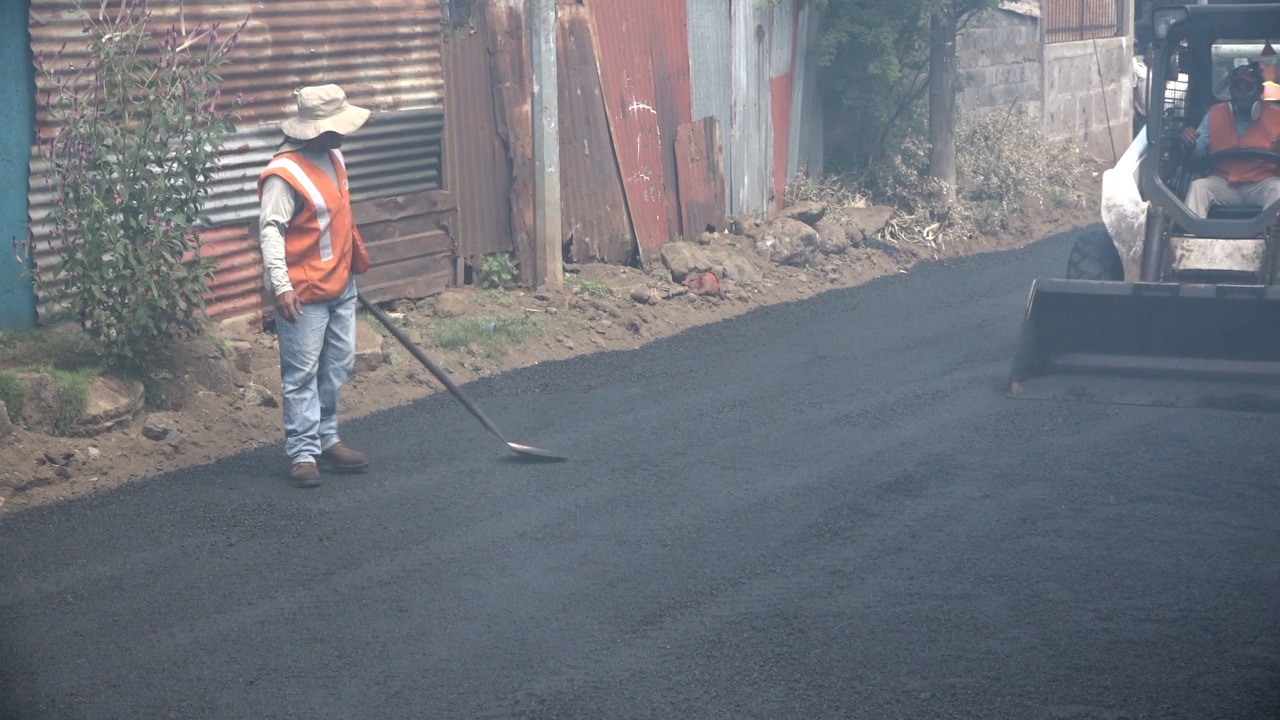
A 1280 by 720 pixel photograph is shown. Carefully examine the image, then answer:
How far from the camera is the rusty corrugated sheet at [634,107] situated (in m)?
11.2

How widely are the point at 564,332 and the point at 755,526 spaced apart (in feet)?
13.6

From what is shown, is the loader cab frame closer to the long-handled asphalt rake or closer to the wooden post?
the long-handled asphalt rake

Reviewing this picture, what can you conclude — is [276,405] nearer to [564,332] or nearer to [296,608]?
[564,332]

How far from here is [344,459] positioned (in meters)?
6.79

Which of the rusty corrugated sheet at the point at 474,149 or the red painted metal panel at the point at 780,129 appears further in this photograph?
the red painted metal panel at the point at 780,129

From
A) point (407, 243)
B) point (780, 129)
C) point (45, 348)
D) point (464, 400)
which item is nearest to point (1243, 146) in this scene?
point (464, 400)

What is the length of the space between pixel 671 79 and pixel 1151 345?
521 centimetres

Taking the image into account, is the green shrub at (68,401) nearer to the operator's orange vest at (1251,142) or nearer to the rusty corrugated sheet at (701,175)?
the rusty corrugated sheet at (701,175)

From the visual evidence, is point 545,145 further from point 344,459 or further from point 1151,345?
point 1151,345

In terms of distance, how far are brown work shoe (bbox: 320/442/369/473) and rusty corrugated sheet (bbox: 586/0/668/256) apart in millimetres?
5168

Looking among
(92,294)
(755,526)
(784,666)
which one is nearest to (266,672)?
(784,666)

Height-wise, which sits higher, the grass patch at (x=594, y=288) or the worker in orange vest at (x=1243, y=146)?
the worker in orange vest at (x=1243, y=146)

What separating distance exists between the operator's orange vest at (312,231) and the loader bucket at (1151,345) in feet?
12.7

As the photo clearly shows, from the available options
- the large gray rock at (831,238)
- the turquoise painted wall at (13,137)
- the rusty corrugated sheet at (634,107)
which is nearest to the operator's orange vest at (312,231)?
the turquoise painted wall at (13,137)
